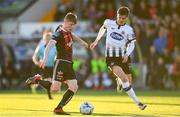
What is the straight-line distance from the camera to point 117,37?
1541 cm

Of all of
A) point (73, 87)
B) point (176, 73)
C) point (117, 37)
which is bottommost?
point (176, 73)

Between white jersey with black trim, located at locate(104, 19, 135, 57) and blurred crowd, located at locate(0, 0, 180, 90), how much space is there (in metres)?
10.2

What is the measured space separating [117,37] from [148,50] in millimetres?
10965

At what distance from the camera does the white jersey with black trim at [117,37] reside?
15.4 metres

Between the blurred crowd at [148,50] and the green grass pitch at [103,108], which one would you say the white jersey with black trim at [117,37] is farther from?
the blurred crowd at [148,50]

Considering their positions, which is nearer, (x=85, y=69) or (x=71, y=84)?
(x=71, y=84)

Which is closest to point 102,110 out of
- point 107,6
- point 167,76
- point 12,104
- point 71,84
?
point 71,84

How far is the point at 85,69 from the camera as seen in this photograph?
26156mm

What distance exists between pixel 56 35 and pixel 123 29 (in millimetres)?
1832

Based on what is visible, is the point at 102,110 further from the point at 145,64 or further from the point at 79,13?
the point at 79,13

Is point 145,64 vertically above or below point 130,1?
below

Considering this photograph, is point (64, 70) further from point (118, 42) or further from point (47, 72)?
point (47, 72)

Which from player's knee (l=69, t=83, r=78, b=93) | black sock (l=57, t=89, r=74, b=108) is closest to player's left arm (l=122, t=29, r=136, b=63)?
player's knee (l=69, t=83, r=78, b=93)

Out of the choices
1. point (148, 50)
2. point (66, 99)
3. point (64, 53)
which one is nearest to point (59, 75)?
point (64, 53)
